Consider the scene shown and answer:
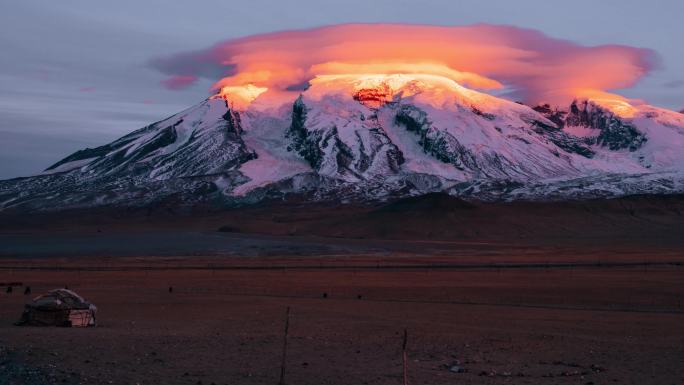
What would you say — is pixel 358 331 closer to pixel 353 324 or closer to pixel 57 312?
pixel 353 324

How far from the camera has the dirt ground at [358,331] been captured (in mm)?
24672

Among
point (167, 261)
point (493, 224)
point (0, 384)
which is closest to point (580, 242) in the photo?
point (493, 224)

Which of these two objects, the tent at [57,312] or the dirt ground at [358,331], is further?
the tent at [57,312]

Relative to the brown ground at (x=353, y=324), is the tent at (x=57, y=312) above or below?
above

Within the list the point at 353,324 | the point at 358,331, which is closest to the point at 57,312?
the point at 358,331

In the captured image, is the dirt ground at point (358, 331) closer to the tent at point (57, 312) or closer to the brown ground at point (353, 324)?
the brown ground at point (353, 324)

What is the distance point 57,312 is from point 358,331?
11.0 m

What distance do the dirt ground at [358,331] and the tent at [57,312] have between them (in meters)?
0.90

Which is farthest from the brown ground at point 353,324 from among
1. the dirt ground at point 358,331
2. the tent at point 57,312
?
the tent at point 57,312

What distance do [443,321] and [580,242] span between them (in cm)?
11603

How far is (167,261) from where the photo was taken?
303 feet

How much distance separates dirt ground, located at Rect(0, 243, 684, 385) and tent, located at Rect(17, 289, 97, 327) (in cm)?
90

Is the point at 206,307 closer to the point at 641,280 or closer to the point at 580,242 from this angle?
the point at 641,280

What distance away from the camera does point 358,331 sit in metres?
34.2
